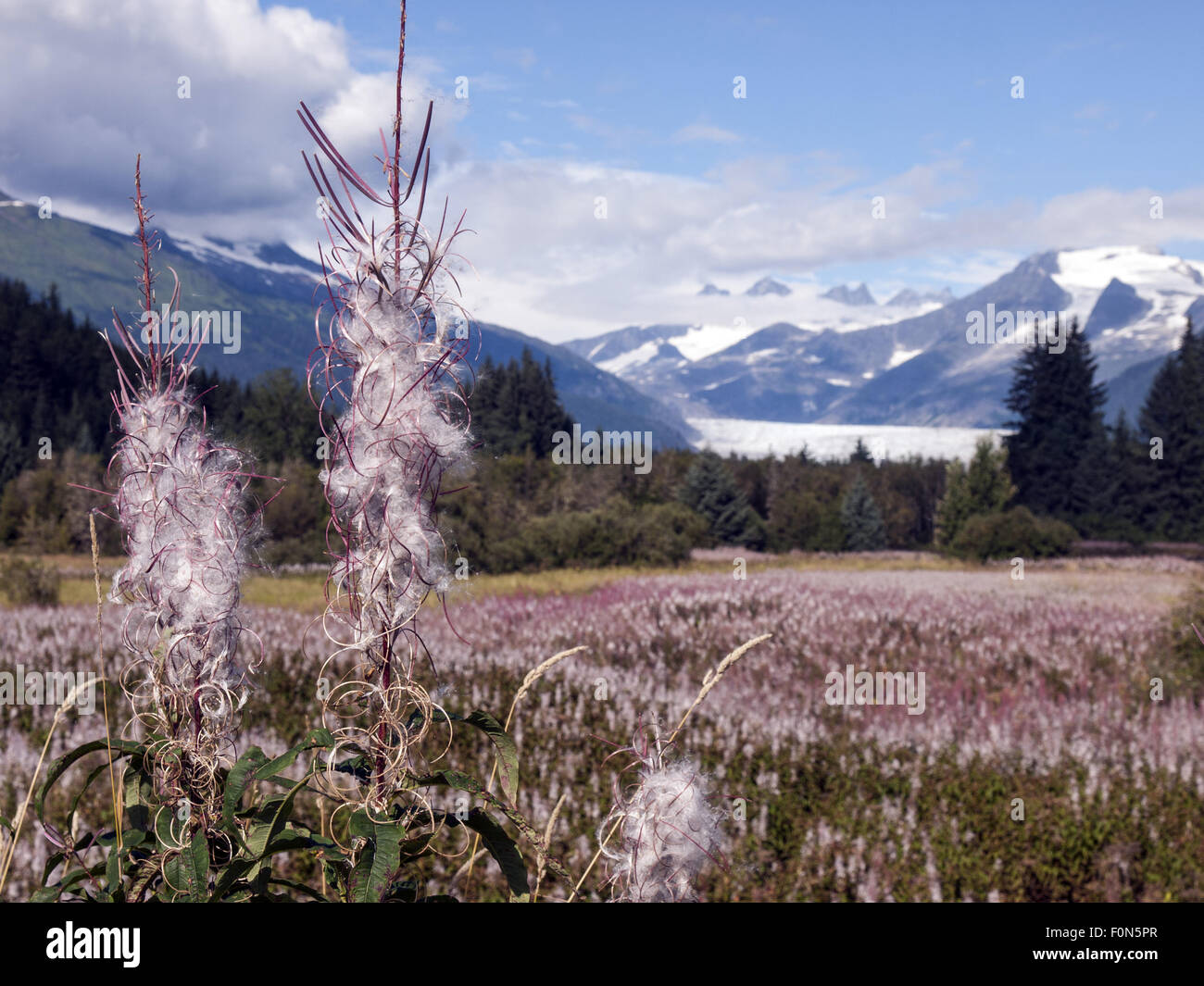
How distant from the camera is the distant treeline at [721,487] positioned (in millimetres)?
24844

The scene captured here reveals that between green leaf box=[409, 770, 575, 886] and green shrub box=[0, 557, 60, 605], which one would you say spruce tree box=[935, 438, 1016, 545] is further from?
green leaf box=[409, 770, 575, 886]

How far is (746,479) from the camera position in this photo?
3916cm

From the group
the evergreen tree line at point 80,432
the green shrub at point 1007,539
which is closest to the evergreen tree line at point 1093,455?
the green shrub at point 1007,539

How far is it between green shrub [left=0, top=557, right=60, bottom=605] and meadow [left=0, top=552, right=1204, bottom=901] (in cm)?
122

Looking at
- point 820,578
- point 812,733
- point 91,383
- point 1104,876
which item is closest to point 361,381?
point 1104,876

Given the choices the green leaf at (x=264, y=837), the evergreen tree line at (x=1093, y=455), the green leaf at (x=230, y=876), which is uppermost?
the evergreen tree line at (x=1093, y=455)

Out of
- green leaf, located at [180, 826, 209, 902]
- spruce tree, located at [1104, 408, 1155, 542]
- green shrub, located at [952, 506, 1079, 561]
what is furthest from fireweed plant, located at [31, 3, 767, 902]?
spruce tree, located at [1104, 408, 1155, 542]

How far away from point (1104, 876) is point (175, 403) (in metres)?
5.49

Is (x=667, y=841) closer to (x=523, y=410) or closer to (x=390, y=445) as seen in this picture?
(x=390, y=445)

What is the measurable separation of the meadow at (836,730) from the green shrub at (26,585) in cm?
122

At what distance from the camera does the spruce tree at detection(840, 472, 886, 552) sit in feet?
115

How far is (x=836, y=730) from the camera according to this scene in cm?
692

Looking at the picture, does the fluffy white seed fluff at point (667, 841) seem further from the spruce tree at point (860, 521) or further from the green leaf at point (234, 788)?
the spruce tree at point (860, 521)
